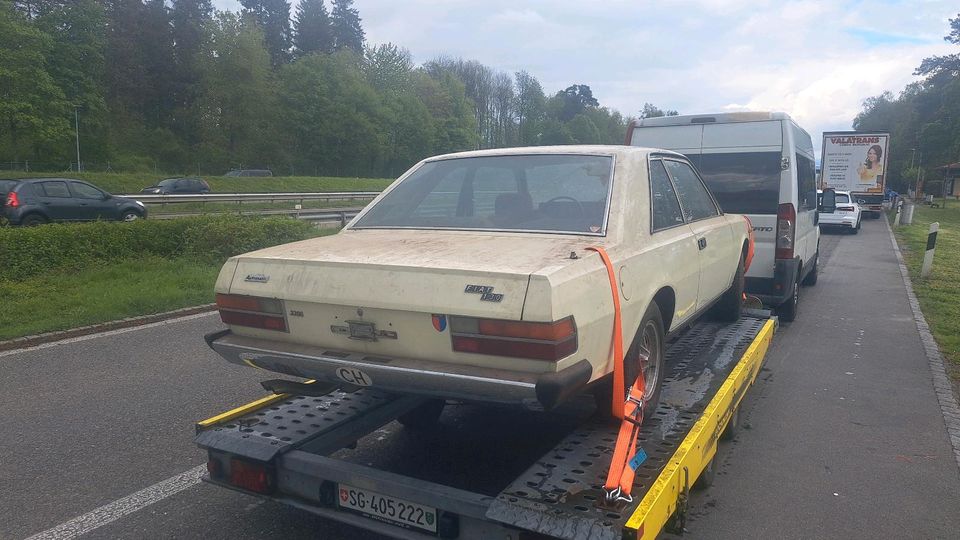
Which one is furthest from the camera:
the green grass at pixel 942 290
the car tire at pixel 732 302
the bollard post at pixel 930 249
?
the bollard post at pixel 930 249

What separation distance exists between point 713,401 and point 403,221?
2018 millimetres

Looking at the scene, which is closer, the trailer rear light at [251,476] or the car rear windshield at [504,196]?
the trailer rear light at [251,476]

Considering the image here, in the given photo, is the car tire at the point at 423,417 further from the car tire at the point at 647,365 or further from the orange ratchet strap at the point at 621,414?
the orange ratchet strap at the point at 621,414

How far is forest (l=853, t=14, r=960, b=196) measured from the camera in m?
43.8

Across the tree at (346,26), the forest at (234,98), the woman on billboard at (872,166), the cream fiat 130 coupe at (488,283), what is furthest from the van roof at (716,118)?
the tree at (346,26)

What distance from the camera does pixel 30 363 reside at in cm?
639

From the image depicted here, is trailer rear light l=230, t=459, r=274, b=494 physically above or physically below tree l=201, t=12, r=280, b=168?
below

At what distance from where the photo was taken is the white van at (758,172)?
25.6ft

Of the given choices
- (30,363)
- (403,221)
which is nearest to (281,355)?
(403,221)

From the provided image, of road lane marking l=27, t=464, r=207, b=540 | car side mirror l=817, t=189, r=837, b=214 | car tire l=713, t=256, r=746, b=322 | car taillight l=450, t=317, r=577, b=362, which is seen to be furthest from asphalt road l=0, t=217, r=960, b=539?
car side mirror l=817, t=189, r=837, b=214

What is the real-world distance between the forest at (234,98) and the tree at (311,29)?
0.11 meters

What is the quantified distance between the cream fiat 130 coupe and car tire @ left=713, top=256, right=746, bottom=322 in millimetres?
1245

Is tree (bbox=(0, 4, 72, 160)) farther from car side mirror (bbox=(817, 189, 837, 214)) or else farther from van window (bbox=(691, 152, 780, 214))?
car side mirror (bbox=(817, 189, 837, 214))

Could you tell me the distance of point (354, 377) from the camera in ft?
9.85
